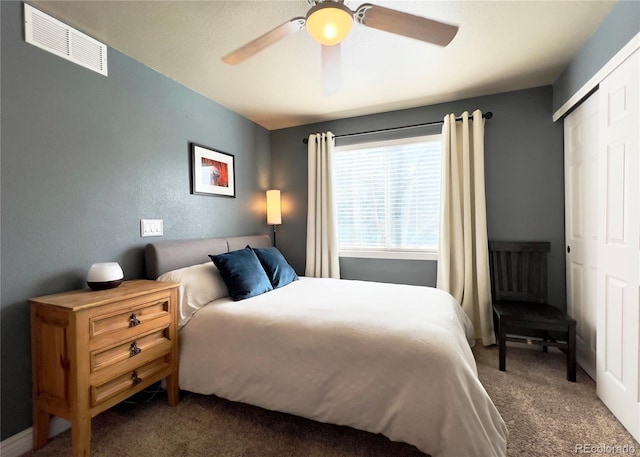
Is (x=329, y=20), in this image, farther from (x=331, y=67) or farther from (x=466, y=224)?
(x=466, y=224)

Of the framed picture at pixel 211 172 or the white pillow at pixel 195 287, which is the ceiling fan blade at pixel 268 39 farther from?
the white pillow at pixel 195 287

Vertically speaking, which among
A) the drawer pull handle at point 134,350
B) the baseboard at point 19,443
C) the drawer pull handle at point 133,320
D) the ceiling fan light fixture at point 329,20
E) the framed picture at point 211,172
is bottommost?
the baseboard at point 19,443

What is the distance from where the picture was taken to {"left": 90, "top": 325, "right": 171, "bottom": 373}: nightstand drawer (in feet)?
4.68

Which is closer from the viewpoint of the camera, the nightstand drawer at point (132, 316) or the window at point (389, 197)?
the nightstand drawer at point (132, 316)

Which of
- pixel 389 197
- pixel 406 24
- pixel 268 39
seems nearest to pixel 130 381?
pixel 268 39

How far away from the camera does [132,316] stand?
1579 mm

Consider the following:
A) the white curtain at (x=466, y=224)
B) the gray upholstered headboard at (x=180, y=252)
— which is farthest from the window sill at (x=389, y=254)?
the gray upholstered headboard at (x=180, y=252)

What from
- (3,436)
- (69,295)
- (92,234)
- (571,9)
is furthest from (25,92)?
(571,9)

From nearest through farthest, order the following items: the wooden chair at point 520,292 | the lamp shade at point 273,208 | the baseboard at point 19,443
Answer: the baseboard at point 19,443
the wooden chair at point 520,292
the lamp shade at point 273,208

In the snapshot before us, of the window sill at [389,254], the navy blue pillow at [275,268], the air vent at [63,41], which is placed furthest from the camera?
the window sill at [389,254]

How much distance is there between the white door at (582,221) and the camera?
2100 millimetres

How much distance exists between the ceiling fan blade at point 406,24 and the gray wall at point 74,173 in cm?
177

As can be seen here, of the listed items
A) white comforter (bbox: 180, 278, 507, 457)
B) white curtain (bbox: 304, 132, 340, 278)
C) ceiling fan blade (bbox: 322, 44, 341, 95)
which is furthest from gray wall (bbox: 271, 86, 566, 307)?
ceiling fan blade (bbox: 322, 44, 341, 95)

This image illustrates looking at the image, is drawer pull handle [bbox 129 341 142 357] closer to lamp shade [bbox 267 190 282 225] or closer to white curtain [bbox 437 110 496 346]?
lamp shade [bbox 267 190 282 225]
